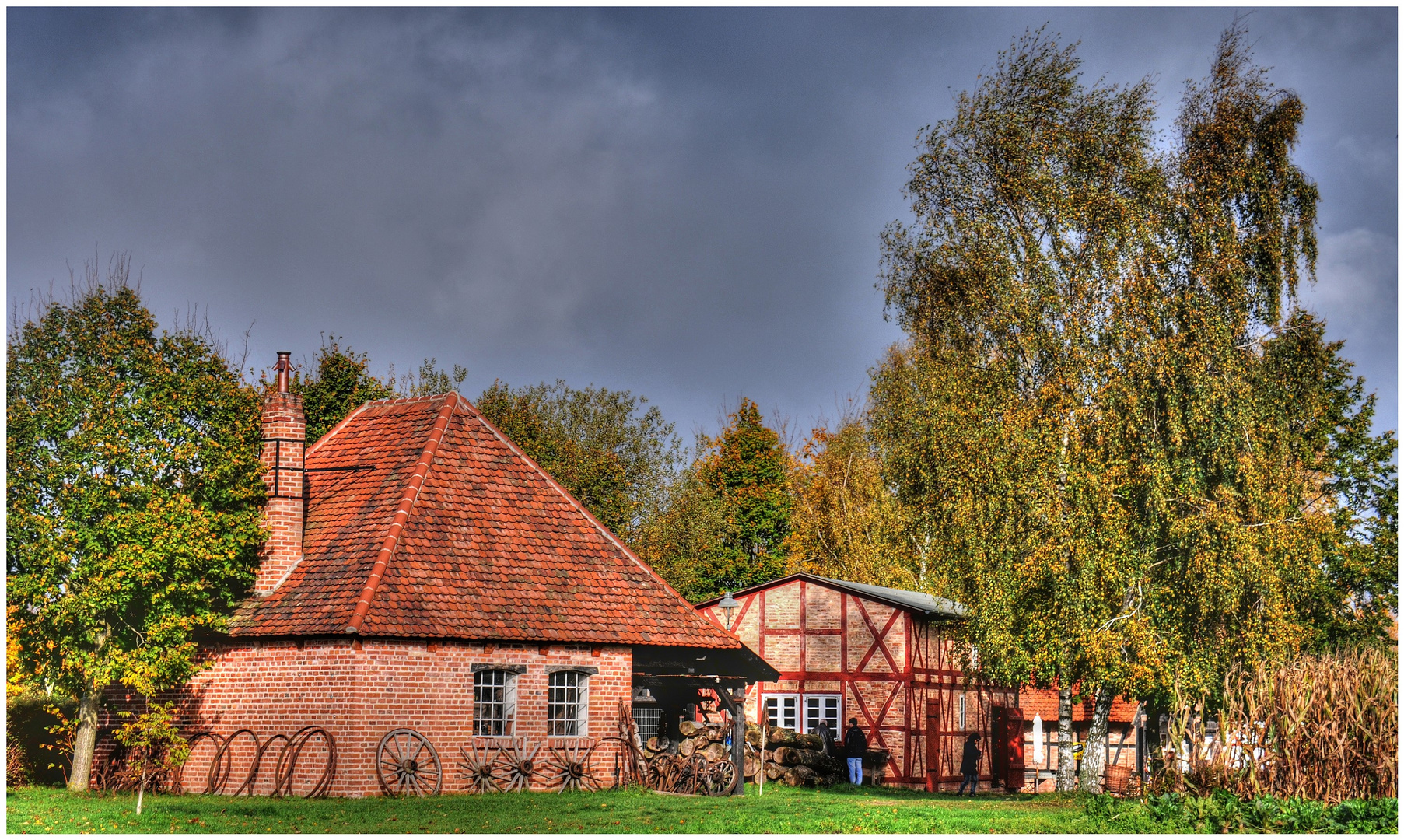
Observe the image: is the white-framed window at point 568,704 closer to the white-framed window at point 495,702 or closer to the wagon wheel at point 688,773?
the white-framed window at point 495,702

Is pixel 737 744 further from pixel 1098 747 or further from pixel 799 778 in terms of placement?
pixel 1098 747

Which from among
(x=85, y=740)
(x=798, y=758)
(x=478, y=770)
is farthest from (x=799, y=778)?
(x=85, y=740)

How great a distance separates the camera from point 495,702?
2148 cm

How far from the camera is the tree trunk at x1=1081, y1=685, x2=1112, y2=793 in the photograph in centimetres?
2512

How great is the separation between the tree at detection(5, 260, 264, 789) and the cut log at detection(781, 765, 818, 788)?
11841mm

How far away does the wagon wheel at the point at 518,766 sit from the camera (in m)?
21.3

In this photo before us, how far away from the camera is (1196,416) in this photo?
23.4m

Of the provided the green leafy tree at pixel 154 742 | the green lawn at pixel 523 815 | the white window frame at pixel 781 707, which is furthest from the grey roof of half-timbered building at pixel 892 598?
the green leafy tree at pixel 154 742

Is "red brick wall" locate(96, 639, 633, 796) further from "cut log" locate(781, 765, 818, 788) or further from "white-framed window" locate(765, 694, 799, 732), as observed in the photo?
"white-framed window" locate(765, 694, 799, 732)

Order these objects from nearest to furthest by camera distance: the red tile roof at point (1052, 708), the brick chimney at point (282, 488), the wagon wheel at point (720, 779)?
the brick chimney at point (282, 488) < the wagon wheel at point (720, 779) < the red tile roof at point (1052, 708)

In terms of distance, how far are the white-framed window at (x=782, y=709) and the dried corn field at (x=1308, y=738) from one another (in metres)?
16.8

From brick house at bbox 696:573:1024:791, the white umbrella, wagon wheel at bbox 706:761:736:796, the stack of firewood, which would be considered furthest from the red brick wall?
the white umbrella

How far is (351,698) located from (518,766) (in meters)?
2.99

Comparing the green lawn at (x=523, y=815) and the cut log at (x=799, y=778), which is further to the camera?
the cut log at (x=799, y=778)
